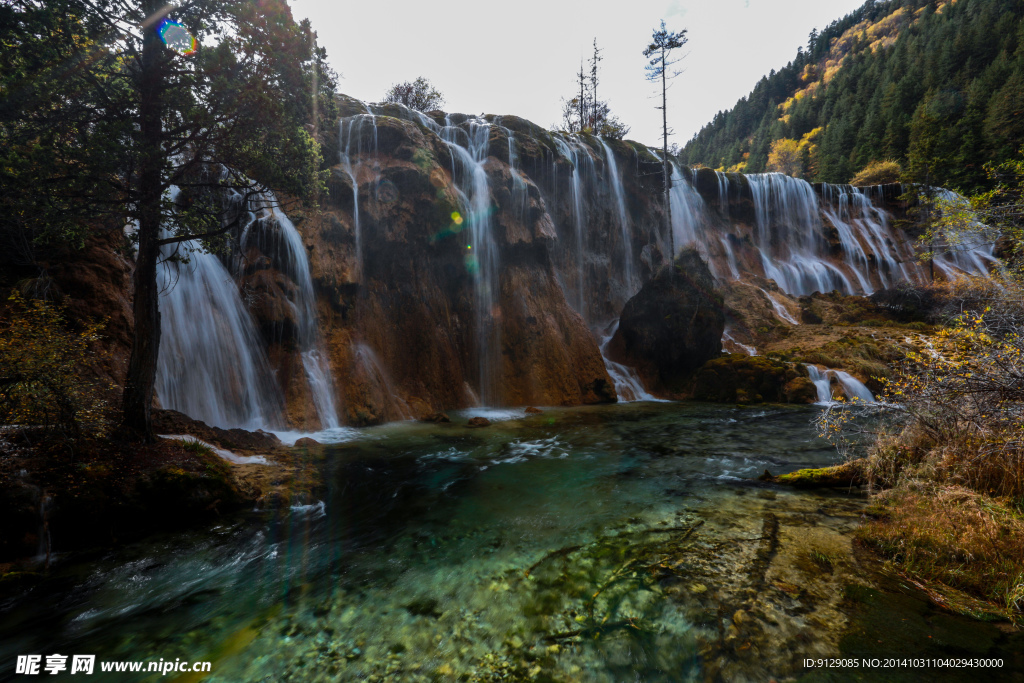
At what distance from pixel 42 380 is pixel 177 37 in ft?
19.2

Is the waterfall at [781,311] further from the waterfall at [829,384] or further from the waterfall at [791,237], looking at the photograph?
the waterfall at [829,384]

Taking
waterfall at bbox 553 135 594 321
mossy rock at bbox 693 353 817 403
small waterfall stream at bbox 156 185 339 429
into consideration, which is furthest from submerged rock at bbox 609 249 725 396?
small waterfall stream at bbox 156 185 339 429

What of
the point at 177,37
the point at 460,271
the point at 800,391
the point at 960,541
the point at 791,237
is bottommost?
the point at 800,391

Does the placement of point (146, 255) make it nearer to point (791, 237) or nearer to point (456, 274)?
point (456, 274)

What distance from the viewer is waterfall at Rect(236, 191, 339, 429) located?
13.7 metres

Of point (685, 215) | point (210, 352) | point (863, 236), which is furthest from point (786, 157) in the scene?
point (210, 352)

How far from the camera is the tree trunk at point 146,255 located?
254 inches

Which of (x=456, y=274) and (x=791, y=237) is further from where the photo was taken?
(x=791, y=237)

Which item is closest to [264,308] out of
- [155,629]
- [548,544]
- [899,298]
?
[155,629]

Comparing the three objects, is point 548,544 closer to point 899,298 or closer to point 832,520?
point 832,520

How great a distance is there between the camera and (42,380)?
536 cm

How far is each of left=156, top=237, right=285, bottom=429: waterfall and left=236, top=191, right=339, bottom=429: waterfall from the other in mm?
1283

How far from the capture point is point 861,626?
3408mm

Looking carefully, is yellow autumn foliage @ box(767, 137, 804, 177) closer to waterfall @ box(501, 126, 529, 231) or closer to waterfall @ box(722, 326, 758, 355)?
waterfall @ box(722, 326, 758, 355)
